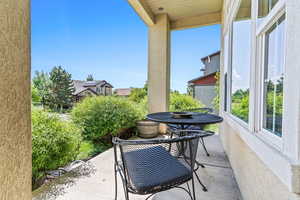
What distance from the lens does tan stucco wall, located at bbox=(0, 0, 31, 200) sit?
724 millimetres

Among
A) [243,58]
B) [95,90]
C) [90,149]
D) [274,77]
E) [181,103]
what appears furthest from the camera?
[95,90]

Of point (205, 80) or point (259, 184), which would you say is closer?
point (259, 184)

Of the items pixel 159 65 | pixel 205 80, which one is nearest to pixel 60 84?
pixel 205 80

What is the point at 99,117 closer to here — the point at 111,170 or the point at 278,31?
the point at 111,170

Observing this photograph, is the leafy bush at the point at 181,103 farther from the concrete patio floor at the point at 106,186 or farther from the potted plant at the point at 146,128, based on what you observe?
the concrete patio floor at the point at 106,186

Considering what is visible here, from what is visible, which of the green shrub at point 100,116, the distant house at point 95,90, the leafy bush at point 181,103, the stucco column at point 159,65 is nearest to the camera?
the green shrub at point 100,116

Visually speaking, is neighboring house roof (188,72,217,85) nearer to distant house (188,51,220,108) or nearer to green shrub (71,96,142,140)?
distant house (188,51,220,108)

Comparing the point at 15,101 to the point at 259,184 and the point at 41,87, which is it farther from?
the point at 41,87

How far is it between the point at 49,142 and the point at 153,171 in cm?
149

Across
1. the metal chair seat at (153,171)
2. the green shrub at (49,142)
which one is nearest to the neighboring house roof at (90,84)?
the green shrub at (49,142)

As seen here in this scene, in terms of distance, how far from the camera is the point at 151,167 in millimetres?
1385

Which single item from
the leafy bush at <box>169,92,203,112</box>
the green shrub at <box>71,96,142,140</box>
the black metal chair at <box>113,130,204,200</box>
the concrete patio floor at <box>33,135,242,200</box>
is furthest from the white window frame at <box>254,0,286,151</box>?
the leafy bush at <box>169,92,203,112</box>

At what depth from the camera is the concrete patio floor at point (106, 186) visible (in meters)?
1.87

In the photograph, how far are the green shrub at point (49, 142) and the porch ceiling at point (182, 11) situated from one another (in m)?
3.01
